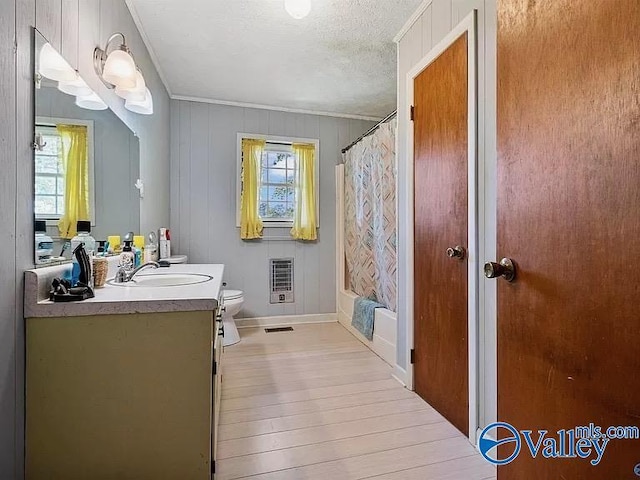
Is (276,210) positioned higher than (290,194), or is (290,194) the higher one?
(290,194)

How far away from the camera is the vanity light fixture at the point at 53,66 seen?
1124mm

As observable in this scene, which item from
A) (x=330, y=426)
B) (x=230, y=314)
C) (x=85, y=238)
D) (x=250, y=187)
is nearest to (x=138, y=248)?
(x=85, y=238)

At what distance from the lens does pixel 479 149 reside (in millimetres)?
1585

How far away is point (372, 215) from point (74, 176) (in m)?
2.26

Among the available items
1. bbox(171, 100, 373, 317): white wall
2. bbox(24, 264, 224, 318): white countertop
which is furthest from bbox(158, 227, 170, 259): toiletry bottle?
bbox(24, 264, 224, 318): white countertop

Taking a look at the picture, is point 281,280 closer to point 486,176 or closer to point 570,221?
point 486,176

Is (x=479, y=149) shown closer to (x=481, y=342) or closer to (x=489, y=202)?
(x=489, y=202)

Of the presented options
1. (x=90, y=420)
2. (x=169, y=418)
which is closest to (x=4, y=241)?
(x=90, y=420)

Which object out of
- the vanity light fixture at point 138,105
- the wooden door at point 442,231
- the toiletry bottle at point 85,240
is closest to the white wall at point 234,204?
the vanity light fixture at point 138,105

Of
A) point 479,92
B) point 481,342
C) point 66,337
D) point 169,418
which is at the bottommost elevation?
point 169,418

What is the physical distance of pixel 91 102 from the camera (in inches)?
58.4

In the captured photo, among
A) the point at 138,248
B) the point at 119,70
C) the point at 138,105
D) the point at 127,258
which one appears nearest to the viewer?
the point at 119,70

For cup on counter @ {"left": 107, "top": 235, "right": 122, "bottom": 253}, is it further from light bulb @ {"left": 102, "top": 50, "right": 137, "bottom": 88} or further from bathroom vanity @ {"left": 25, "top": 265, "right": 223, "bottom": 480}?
light bulb @ {"left": 102, "top": 50, "right": 137, "bottom": 88}

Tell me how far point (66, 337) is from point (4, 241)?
341 mm
